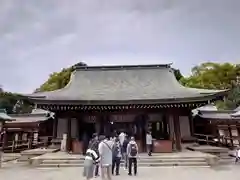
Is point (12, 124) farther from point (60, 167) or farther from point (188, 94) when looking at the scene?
point (188, 94)

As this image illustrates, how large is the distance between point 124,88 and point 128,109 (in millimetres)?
3347

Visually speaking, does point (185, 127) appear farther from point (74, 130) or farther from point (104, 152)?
point (104, 152)

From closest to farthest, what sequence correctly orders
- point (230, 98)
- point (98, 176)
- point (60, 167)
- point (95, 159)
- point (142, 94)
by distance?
point (95, 159) < point (98, 176) < point (60, 167) < point (142, 94) < point (230, 98)

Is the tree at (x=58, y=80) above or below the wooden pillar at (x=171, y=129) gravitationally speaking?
above

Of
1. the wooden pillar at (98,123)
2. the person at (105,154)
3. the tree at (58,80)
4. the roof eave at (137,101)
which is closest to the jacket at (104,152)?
the person at (105,154)

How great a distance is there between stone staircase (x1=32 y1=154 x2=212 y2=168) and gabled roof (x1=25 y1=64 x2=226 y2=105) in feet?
11.6

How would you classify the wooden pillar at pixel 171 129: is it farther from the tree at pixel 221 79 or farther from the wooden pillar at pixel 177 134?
the tree at pixel 221 79

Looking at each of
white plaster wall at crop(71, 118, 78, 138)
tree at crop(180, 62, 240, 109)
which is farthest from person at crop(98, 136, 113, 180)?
tree at crop(180, 62, 240, 109)

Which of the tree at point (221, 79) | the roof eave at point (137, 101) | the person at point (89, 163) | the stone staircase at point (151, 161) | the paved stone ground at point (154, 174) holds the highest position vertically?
the tree at point (221, 79)

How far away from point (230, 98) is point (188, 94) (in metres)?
32.4

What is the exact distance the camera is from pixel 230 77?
48.5 m

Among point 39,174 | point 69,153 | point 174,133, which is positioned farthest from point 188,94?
point 39,174

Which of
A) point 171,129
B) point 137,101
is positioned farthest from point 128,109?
point 171,129

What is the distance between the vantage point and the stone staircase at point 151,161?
47.2 ft
